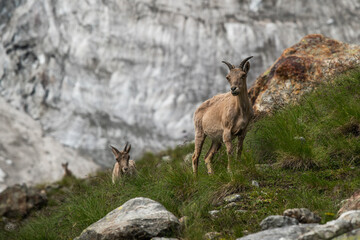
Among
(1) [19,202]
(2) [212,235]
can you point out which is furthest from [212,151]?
(1) [19,202]

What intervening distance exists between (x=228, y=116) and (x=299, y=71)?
4010mm

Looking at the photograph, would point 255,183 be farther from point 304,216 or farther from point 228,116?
point 304,216

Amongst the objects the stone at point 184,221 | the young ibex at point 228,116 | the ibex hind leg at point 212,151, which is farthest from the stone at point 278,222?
the ibex hind leg at point 212,151

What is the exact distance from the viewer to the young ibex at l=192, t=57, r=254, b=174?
7.59 m

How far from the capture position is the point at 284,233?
4.83m

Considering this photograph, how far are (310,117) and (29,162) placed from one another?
16509 mm

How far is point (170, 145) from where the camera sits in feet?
70.5

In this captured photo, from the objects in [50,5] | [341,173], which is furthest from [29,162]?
[341,173]

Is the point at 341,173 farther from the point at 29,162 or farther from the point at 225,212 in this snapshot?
the point at 29,162

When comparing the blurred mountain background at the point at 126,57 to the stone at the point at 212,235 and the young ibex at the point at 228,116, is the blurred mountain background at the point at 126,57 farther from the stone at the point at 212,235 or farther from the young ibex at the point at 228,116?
the stone at the point at 212,235

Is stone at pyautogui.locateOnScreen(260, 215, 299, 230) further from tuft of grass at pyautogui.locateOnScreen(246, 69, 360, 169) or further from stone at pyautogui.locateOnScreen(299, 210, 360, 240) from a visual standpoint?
tuft of grass at pyautogui.locateOnScreen(246, 69, 360, 169)

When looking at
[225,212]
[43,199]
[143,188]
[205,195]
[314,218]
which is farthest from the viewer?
[43,199]

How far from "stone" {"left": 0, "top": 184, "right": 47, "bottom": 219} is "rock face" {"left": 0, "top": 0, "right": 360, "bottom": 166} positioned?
6.70m

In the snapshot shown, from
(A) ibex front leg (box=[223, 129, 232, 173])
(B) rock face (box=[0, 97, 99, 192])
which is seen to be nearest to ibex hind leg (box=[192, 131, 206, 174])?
(A) ibex front leg (box=[223, 129, 232, 173])
